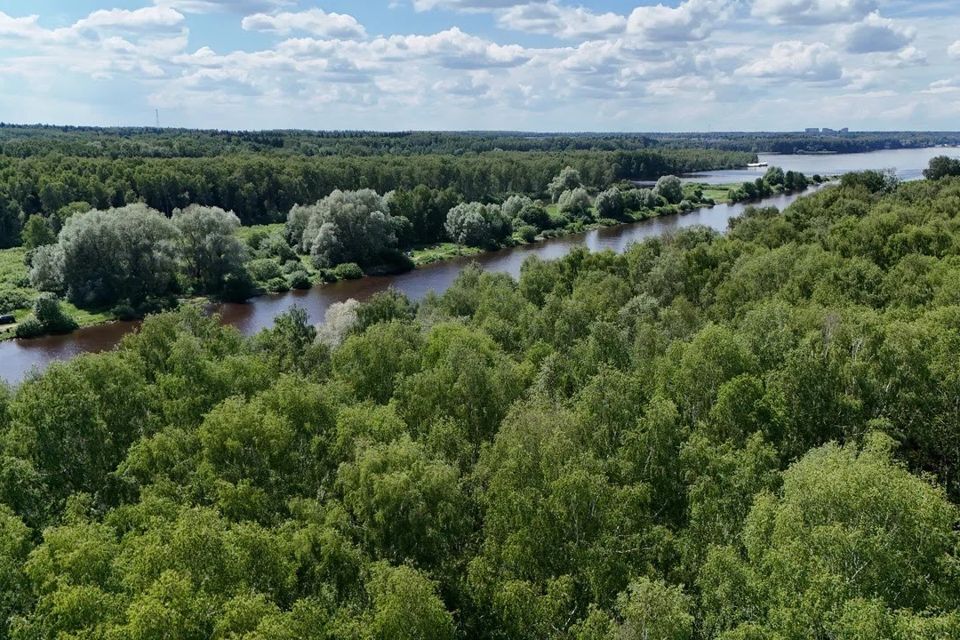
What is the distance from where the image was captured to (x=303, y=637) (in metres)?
16.0

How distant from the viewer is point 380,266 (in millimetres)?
93562

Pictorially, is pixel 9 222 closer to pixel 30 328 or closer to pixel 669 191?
pixel 30 328

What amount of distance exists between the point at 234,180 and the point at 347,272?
41.8 m

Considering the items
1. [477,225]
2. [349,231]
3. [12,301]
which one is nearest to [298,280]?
[349,231]

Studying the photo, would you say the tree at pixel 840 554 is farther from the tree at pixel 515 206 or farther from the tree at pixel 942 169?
the tree at pixel 942 169

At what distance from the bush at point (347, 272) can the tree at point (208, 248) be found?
1180cm

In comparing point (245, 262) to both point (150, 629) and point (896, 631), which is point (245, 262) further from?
point (896, 631)

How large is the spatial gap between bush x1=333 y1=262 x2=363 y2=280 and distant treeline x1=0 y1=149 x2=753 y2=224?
37.7m

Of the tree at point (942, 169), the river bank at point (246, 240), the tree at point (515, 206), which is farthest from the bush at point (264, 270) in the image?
the tree at point (942, 169)

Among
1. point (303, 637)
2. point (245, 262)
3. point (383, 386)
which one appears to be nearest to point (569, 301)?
point (383, 386)

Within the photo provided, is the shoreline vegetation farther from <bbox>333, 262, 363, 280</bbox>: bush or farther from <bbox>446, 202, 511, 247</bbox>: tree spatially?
<bbox>446, 202, 511, 247</bbox>: tree

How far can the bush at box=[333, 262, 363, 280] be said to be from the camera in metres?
88.1

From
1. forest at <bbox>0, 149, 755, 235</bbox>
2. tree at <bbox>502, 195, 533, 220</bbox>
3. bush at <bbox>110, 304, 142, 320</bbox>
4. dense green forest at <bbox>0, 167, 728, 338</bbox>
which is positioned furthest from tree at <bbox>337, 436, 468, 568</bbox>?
tree at <bbox>502, 195, 533, 220</bbox>

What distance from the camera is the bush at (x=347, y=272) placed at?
88.1 m
